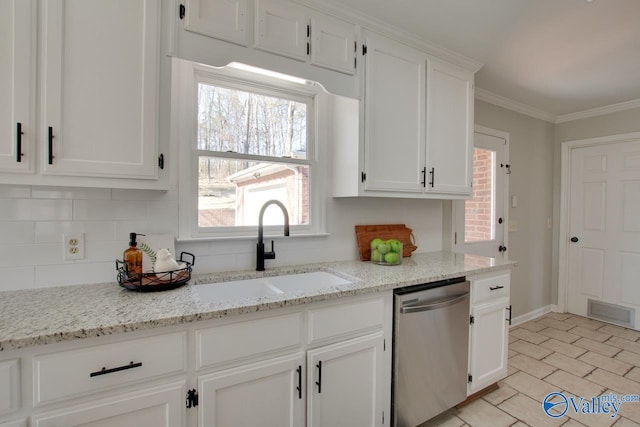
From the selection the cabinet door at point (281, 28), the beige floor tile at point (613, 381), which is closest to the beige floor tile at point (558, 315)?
the beige floor tile at point (613, 381)

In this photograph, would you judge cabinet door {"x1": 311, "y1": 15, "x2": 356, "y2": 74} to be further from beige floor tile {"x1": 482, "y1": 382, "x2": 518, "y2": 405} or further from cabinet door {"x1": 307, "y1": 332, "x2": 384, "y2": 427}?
beige floor tile {"x1": 482, "y1": 382, "x2": 518, "y2": 405}

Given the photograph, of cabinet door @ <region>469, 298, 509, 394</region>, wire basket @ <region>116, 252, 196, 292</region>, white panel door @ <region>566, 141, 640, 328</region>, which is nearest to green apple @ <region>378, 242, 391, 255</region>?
cabinet door @ <region>469, 298, 509, 394</region>

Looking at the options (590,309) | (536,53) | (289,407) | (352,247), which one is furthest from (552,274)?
(289,407)

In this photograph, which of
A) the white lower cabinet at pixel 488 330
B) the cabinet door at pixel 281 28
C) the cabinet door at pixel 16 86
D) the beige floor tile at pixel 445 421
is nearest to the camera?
the cabinet door at pixel 16 86

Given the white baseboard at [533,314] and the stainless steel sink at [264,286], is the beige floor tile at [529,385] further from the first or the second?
the stainless steel sink at [264,286]

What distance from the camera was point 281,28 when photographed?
1607 millimetres

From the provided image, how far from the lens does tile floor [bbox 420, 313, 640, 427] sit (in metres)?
1.96

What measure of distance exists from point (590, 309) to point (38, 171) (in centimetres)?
526

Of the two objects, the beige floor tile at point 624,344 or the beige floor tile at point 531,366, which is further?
the beige floor tile at point 624,344

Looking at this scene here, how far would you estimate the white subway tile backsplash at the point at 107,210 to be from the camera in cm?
144

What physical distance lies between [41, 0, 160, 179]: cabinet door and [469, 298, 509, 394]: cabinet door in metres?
2.14

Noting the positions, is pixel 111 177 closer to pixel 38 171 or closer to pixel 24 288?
pixel 38 171

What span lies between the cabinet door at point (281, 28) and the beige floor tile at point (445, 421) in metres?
2.32

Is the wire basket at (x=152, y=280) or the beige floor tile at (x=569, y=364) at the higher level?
the wire basket at (x=152, y=280)
